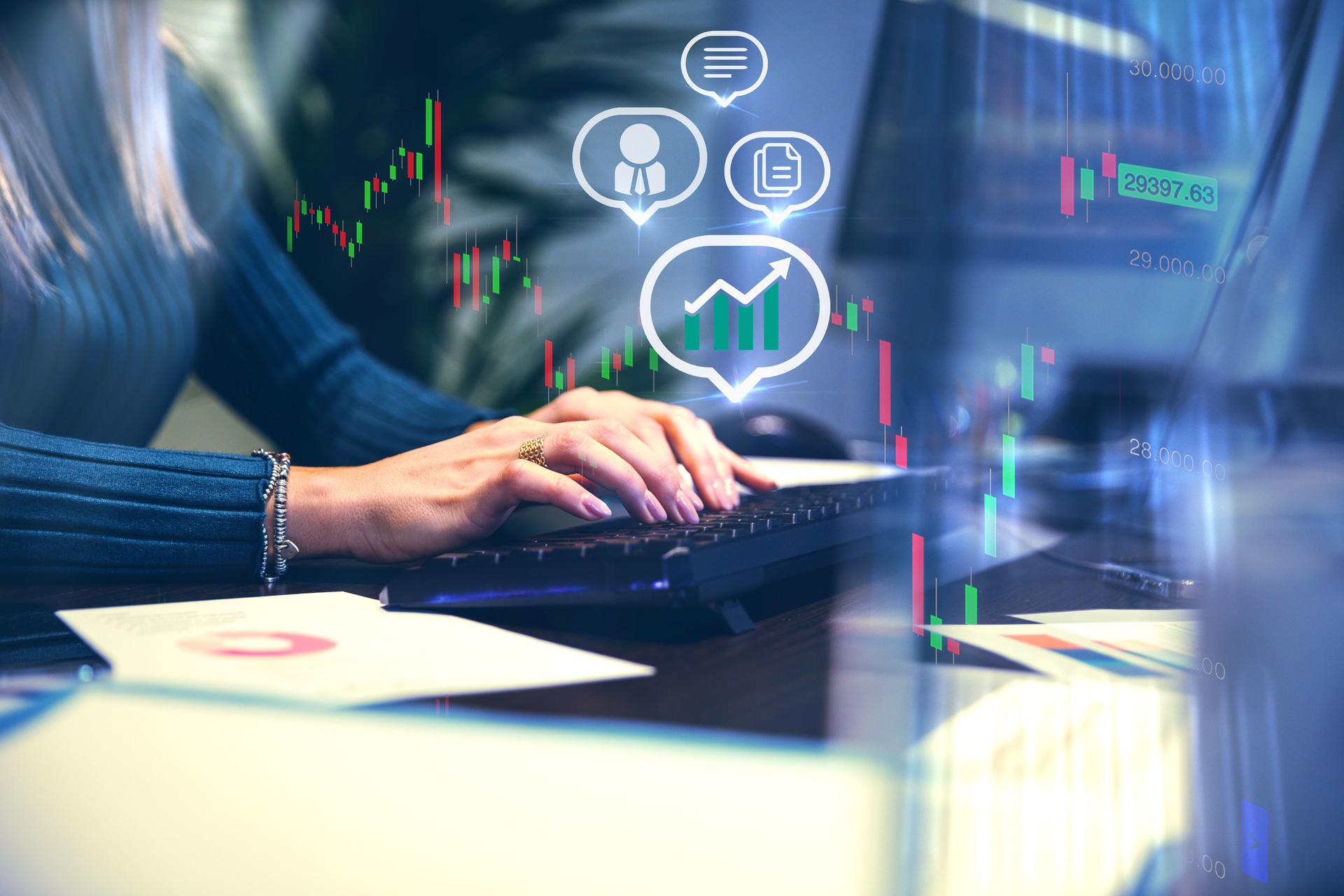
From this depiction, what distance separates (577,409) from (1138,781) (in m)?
0.40

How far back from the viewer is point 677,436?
0.48 meters

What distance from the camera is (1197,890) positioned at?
0.17 meters

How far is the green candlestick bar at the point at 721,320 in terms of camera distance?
0.50 metres

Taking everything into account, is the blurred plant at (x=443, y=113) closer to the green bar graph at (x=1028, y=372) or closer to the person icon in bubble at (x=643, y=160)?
the person icon in bubble at (x=643, y=160)

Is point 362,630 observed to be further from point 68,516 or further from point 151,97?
point 151,97

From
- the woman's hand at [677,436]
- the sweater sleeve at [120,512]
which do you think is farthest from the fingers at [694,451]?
the sweater sleeve at [120,512]

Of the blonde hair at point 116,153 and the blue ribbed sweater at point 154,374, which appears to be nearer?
the blue ribbed sweater at point 154,374

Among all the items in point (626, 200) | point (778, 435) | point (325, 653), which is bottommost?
point (325, 653)

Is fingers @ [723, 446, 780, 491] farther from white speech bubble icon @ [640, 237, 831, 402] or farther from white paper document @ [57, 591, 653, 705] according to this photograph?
white paper document @ [57, 591, 653, 705]

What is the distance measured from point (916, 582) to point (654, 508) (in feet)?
0.39

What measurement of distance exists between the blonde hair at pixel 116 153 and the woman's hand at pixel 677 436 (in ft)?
1.07

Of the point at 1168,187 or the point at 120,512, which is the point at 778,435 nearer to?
the point at 1168,187

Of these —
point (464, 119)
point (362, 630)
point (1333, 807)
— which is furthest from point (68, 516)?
point (1333, 807)

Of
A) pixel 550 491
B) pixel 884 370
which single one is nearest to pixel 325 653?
pixel 550 491
